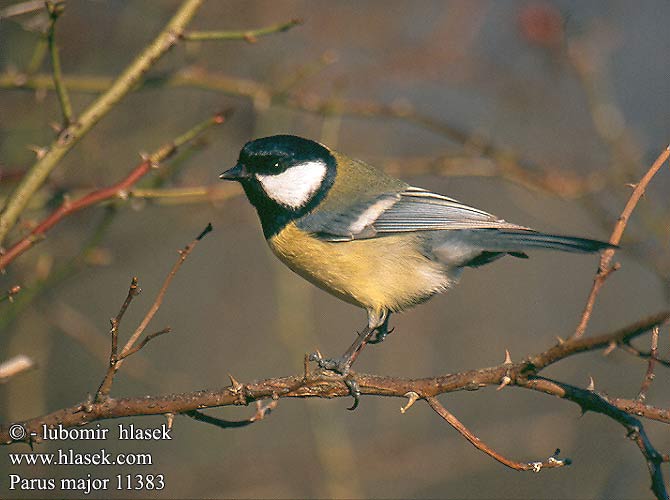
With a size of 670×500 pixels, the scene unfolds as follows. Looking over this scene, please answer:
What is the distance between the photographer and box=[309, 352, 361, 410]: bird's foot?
205cm

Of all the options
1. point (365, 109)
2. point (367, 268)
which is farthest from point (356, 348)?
point (365, 109)

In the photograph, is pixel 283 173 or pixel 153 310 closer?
pixel 153 310

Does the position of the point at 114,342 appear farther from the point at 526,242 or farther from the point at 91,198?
the point at 526,242

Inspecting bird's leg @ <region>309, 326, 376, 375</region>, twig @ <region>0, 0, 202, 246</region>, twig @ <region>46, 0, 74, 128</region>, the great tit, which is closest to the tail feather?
the great tit

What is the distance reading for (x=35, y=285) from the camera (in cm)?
274

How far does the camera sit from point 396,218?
299cm

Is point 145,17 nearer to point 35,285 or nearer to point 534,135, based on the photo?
point 35,285

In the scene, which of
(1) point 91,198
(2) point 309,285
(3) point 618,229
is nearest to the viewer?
(3) point 618,229

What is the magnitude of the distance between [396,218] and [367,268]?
0.27m

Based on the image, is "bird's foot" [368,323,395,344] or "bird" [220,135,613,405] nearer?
"bird" [220,135,613,405]

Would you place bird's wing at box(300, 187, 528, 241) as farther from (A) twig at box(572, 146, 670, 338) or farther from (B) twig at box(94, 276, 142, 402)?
(B) twig at box(94, 276, 142, 402)

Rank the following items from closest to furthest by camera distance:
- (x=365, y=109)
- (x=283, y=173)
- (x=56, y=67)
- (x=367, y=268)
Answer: (x=56, y=67)
(x=367, y=268)
(x=283, y=173)
(x=365, y=109)

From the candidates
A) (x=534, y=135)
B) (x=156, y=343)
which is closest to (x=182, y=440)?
(x=156, y=343)

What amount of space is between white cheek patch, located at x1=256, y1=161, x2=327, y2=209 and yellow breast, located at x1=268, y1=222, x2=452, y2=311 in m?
0.13
